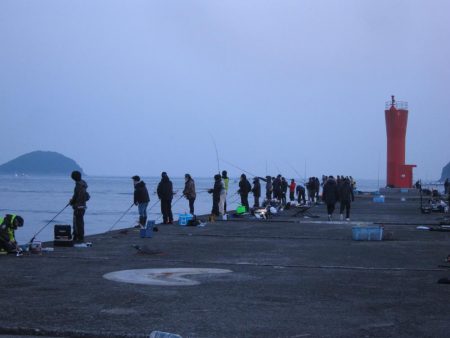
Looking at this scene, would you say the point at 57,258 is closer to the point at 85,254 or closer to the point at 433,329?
the point at 85,254

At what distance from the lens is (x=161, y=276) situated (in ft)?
32.7

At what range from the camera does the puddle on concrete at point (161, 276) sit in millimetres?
9336

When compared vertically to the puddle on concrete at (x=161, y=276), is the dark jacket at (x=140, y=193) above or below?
above

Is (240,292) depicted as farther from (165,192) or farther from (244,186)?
(244,186)

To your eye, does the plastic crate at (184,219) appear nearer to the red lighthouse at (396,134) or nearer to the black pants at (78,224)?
the black pants at (78,224)

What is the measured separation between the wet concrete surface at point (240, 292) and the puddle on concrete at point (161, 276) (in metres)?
0.23

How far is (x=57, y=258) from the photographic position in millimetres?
12180

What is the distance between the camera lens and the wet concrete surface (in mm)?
6578

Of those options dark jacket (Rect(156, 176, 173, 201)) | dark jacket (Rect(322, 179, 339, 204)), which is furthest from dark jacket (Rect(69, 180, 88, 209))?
dark jacket (Rect(322, 179, 339, 204))

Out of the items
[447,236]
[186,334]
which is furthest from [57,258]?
[447,236]

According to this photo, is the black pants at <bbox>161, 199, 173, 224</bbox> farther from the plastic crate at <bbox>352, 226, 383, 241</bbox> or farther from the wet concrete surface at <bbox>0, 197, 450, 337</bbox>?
the plastic crate at <bbox>352, 226, 383, 241</bbox>

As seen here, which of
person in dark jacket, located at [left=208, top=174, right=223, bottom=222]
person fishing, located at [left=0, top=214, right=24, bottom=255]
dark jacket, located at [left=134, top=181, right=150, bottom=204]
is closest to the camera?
person fishing, located at [left=0, top=214, right=24, bottom=255]

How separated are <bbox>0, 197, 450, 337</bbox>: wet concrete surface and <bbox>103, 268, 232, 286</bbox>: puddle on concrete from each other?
226 millimetres

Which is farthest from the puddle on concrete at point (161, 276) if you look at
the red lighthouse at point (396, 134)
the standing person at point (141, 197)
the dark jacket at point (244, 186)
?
the red lighthouse at point (396, 134)
